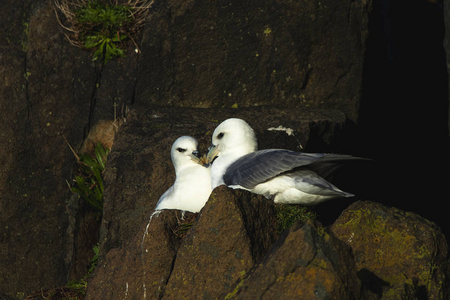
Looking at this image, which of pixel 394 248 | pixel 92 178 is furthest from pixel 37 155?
pixel 394 248

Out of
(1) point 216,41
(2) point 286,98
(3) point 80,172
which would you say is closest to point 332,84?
(2) point 286,98

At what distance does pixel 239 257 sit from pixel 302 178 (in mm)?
1205

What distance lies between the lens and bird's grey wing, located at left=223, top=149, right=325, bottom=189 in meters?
5.79

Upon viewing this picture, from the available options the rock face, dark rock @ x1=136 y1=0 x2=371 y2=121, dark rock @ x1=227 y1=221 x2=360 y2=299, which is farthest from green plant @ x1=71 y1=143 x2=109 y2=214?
dark rock @ x1=227 y1=221 x2=360 y2=299

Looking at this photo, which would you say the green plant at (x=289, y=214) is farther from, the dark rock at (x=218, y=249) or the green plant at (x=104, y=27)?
the green plant at (x=104, y=27)

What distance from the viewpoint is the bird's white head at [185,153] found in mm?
6707

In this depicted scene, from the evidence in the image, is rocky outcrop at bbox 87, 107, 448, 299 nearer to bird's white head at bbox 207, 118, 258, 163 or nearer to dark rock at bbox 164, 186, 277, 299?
dark rock at bbox 164, 186, 277, 299

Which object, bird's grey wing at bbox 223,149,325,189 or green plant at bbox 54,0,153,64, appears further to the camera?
green plant at bbox 54,0,153,64

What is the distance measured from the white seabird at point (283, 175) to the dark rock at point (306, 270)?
1.50 meters

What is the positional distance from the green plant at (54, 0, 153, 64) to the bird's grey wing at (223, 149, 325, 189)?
382 centimetres

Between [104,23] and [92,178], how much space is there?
2.08 meters

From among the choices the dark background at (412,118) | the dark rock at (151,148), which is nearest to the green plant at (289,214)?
the dark rock at (151,148)

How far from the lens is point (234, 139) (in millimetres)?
6484

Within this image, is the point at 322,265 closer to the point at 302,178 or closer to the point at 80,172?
the point at 302,178
